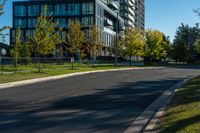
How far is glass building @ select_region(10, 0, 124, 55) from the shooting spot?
98.5 metres

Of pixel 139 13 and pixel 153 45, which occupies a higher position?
pixel 139 13

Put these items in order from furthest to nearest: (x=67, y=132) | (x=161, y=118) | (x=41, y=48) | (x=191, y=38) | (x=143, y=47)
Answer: (x=191, y=38) → (x=143, y=47) → (x=41, y=48) → (x=161, y=118) → (x=67, y=132)

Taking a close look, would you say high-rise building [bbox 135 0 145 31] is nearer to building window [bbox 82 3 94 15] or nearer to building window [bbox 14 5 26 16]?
building window [bbox 82 3 94 15]

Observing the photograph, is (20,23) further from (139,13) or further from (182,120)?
(182,120)

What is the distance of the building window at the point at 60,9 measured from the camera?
331 ft

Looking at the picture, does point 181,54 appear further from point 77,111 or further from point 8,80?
point 77,111

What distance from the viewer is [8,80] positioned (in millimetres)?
27812

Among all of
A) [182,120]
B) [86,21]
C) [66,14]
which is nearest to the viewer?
[182,120]

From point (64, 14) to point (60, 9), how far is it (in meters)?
1.86

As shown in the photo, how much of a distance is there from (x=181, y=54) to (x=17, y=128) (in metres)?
86.8

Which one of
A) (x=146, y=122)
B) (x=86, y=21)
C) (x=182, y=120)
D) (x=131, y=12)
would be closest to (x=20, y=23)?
(x=86, y=21)

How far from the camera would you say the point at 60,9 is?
332ft

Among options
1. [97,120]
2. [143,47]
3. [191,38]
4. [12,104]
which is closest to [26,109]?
[12,104]

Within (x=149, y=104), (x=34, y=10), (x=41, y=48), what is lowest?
(x=149, y=104)
